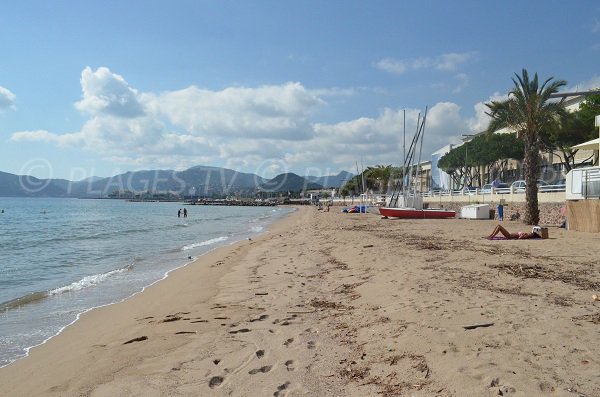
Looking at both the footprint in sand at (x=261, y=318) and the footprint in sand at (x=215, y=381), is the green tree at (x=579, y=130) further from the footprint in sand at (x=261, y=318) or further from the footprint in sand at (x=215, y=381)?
the footprint in sand at (x=215, y=381)

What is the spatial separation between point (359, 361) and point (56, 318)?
6490 mm

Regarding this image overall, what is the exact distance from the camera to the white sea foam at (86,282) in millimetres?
11648

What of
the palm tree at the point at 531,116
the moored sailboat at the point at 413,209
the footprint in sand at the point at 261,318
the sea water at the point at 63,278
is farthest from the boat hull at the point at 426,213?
the footprint in sand at the point at 261,318

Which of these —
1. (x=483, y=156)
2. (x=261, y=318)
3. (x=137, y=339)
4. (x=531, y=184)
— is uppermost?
(x=483, y=156)

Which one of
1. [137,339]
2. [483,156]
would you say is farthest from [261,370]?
[483,156]

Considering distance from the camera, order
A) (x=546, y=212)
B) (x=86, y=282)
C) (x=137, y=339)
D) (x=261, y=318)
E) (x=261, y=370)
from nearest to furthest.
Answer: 1. (x=261, y=370)
2. (x=137, y=339)
3. (x=261, y=318)
4. (x=86, y=282)
5. (x=546, y=212)

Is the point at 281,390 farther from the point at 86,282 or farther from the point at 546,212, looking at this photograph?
the point at 546,212

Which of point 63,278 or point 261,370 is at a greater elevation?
point 261,370

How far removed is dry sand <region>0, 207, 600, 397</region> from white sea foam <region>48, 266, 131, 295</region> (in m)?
2.92

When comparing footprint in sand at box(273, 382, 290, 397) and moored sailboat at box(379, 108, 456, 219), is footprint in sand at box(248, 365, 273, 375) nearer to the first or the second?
footprint in sand at box(273, 382, 290, 397)

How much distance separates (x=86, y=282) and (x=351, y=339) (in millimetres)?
9926

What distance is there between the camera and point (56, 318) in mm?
8648

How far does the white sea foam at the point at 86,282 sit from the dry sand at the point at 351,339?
9.59ft

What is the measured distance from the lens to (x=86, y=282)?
1291 cm
